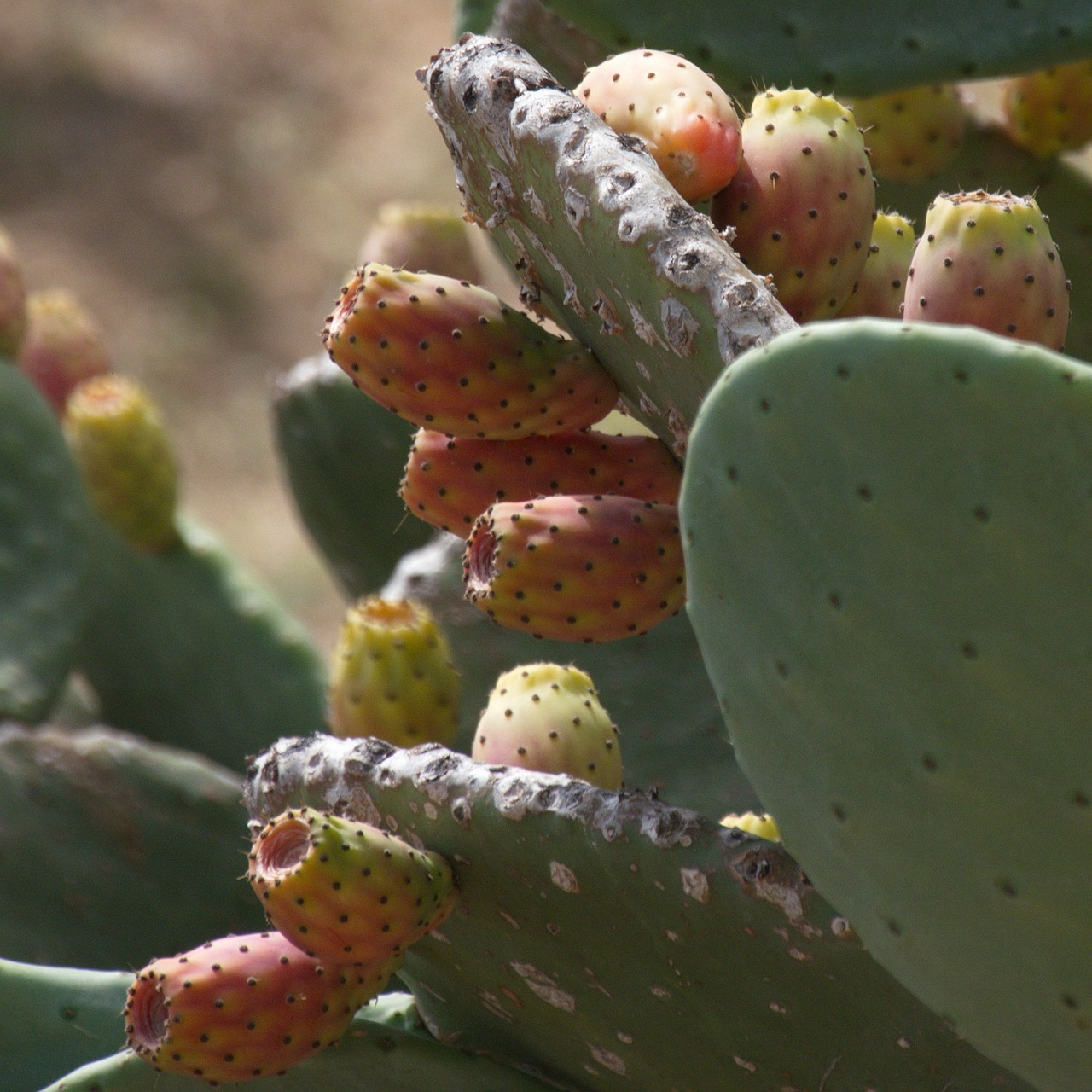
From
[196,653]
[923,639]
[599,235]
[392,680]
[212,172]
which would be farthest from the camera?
[212,172]

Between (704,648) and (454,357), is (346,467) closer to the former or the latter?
(454,357)

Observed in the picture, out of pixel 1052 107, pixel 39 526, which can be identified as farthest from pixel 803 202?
pixel 39 526

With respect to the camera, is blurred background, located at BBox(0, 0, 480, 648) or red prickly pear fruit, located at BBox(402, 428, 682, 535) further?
blurred background, located at BBox(0, 0, 480, 648)

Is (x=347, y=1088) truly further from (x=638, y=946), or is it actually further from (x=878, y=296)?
(x=878, y=296)

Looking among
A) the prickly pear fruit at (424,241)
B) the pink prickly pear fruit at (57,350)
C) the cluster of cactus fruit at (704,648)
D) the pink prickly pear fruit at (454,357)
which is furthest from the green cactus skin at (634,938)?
the pink prickly pear fruit at (57,350)

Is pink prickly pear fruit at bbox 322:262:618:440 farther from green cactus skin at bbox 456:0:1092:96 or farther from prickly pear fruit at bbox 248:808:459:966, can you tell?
green cactus skin at bbox 456:0:1092:96

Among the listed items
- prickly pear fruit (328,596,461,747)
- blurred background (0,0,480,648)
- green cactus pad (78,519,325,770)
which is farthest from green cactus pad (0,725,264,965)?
blurred background (0,0,480,648)
